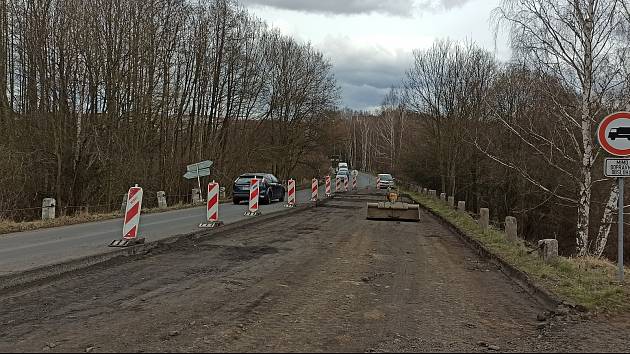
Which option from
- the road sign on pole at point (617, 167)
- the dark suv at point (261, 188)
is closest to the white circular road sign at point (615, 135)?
the road sign on pole at point (617, 167)

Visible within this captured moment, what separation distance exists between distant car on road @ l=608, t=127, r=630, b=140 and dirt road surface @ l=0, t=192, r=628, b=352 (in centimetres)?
276

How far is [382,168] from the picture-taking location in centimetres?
9569

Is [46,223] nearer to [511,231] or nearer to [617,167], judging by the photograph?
[511,231]

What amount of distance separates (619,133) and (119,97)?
67.8 ft

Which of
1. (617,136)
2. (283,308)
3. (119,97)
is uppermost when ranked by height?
(119,97)

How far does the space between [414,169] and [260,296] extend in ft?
131

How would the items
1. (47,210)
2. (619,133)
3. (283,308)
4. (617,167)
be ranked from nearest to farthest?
1. (283,308)
2. (619,133)
3. (617,167)
4. (47,210)

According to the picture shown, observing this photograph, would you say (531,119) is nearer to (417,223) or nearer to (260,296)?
(417,223)

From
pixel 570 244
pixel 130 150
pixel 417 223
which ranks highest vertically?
pixel 130 150

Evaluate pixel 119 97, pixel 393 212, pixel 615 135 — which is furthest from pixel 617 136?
pixel 119 97

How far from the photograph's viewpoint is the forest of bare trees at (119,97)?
20.2 meters

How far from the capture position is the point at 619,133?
26.3 ft

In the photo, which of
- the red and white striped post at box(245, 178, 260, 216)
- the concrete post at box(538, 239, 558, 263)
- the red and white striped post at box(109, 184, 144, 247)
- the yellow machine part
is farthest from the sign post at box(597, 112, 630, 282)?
the red and white striped post at box(245, 178, 260, 216)

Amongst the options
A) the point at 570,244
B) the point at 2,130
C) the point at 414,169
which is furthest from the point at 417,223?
the point at 414,169
